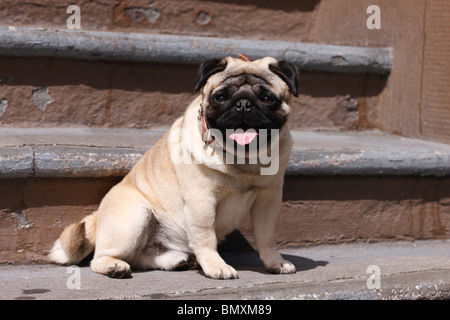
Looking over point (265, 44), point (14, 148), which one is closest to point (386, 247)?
point (265, 44)

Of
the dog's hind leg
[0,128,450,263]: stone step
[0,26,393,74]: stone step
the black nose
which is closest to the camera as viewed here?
the black nose

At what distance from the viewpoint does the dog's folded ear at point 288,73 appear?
7.48 ft

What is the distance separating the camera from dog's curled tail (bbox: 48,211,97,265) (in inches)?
96.0

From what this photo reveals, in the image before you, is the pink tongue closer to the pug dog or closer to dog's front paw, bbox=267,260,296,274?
the pug dog

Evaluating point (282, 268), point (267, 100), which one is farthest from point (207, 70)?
point (282, 268)

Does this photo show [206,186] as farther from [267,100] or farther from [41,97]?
[41,97]

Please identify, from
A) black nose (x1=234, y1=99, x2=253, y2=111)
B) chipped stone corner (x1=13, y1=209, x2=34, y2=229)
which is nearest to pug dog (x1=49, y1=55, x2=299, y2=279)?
black nose (x1=234, y1=99, x2=253, y2=111)

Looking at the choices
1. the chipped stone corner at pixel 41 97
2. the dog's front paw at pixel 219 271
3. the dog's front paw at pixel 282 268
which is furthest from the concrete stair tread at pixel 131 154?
the dog's front paw at pixel 219 271

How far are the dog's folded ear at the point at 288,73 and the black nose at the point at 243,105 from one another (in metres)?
0.16

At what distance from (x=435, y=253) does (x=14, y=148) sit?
1698mm

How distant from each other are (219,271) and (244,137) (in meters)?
0.46

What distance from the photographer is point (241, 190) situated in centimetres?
238

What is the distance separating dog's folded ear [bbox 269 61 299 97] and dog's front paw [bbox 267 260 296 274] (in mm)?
603

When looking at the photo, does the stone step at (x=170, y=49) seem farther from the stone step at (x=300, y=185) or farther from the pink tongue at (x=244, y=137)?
the pink tongue at (x=244, y=137)
